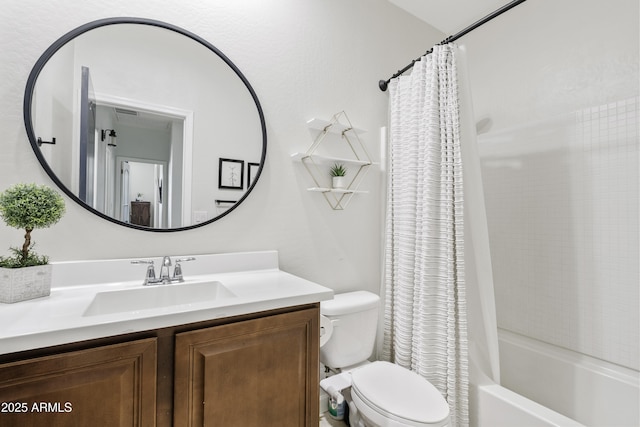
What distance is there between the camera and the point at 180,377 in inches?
31.8

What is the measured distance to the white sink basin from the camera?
103 centimetres

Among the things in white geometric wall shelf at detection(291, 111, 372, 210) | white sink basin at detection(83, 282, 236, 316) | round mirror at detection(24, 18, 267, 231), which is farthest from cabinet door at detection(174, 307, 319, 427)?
white geometric wall shelf at detection(291, 111, 372, 210)

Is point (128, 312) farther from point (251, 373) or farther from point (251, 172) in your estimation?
point (251, 172)

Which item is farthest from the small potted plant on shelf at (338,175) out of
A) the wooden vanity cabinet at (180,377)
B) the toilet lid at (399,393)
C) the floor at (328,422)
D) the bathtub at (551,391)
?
the floor at (328,422)

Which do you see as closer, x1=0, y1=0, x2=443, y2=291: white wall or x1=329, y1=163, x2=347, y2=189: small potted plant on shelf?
x1=0, y1=0, x2=443, y2=291: white wall

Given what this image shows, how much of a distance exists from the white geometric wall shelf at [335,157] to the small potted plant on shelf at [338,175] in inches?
0.8

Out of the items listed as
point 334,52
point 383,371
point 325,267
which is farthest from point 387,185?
point 383,371

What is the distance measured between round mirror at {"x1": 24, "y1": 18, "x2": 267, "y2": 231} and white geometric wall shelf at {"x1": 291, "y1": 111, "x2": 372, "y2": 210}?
1.04 ft

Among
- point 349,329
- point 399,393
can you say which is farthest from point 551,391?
point 349,329

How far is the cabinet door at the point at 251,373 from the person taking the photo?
2.70 ft

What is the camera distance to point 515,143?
199 cm

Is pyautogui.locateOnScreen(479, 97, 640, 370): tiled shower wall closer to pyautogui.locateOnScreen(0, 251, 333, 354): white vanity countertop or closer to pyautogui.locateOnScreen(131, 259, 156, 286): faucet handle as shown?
pyautogui.locateOnScreen(0, 251, 333, 354): white vanity countertop

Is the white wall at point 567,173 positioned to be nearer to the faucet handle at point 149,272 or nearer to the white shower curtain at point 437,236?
the white shower curtain at point 437,236

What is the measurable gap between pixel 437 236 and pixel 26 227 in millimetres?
1574
